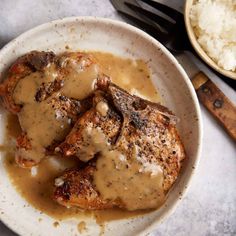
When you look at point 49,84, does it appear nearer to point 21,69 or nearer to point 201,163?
point 21,69

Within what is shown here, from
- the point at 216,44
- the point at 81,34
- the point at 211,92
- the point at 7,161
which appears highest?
the point at 81,34

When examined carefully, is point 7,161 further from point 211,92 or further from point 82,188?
point 211,92

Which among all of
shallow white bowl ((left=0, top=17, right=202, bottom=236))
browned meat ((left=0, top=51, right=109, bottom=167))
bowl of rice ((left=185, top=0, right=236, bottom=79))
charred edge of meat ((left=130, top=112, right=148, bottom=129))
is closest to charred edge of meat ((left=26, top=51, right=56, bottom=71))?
browned meat ((left=0, top=51, right=109, bottom=167))

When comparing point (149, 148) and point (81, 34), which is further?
point (81, 34)

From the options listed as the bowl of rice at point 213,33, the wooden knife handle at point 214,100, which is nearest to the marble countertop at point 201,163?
the wooden knife handle at point 214,100

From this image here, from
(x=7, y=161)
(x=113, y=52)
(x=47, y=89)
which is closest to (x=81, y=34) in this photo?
(x=113, y=52)

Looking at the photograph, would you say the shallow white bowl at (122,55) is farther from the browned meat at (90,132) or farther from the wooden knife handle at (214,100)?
the browned meat at (90,132)

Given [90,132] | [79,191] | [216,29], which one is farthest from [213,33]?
[79,191]

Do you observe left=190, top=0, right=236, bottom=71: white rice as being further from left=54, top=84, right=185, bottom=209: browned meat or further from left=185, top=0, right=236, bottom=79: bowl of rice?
left=54, top=84, right=185, bottom=209: browned meat
